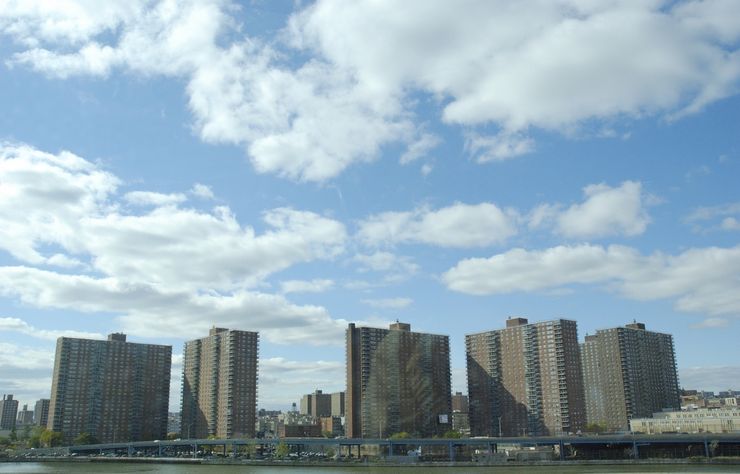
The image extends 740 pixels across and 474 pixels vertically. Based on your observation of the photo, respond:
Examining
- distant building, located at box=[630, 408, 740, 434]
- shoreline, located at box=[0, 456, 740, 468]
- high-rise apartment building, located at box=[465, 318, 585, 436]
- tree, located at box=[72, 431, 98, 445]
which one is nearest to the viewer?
shoreline, located at box=[0, 456, 740, 468]

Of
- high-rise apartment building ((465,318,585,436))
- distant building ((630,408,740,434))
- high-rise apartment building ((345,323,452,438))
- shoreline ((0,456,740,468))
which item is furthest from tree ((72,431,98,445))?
distant building ((630,408,740,434))

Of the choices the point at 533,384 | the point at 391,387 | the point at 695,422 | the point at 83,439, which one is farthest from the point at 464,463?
the point at 83,439

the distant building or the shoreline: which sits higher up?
the distant building

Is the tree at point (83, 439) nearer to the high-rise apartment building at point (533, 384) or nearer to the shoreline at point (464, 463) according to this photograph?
the shoreline at point (464, 463)

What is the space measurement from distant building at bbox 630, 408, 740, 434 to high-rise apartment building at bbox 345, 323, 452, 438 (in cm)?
5026

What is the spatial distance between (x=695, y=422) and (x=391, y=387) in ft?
244

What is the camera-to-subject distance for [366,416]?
595 feet

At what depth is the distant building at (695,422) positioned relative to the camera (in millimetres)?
167875

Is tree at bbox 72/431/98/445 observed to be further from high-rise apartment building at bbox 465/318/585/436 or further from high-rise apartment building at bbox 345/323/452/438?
high-rise apartment building at bbox 465/318/585/436

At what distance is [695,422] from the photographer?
16988 centimetres

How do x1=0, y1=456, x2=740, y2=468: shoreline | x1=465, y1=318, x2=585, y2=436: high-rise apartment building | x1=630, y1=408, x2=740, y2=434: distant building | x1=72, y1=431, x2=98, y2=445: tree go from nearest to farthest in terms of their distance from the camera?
1. x1=0, y1=456, x2=740, y2=468: shoreline
2. x1=630, y1=408, x2=740, y2=434: distant building
3. x1=465, y1=318, x2=585, y2=436: high-rise apartment building
4. x1=72, y1=431, x2=98, y2=445: tree

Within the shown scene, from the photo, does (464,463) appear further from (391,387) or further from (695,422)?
(695,422)

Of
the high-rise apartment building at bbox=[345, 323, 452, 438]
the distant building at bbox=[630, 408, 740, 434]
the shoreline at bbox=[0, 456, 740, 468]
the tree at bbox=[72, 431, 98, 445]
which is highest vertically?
the high-rise apartment building at bbox=[345, 323, 452, 438]

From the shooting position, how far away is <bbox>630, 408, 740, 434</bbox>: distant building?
551 feet
